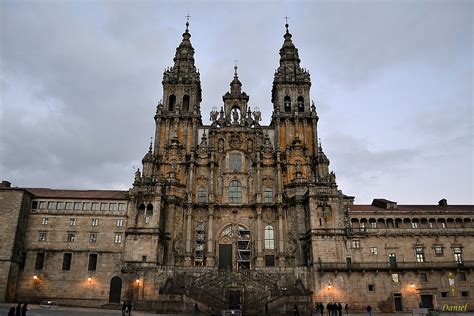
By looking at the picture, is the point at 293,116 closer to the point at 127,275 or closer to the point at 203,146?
the point at 203,146

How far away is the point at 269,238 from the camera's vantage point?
5662 centimetres

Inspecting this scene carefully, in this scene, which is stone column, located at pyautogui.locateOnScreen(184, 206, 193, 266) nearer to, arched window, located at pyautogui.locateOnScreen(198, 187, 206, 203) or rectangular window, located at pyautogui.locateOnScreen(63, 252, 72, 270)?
arched window, located at pyautogui.locateOnScreen(198, 187, 206, 203)

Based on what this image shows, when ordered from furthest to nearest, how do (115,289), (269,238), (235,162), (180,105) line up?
(180,105)
(235,162)
(269,238)
(115,289)

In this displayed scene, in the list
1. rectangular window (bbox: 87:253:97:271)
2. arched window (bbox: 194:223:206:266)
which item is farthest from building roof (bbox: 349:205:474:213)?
rectangular window (bbox: 87:253:97:271)

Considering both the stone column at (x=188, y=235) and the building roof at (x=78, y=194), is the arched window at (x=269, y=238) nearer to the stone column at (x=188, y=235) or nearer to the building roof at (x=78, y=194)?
the stone column at (x=188, y=235)

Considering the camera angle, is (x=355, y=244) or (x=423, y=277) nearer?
(x=423, y=277)

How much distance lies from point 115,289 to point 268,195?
24.5 metres

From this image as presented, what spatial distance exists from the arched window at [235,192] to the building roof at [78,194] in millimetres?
15127

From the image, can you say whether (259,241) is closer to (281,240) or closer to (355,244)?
(281,240)

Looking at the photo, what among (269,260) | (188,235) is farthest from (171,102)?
(269,260)

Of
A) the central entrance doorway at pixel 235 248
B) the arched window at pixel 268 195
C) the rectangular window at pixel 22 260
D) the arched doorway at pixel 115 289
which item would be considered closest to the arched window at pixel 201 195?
the central entrance doorway at pixel 235 248

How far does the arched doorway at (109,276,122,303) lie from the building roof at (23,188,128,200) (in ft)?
33.8

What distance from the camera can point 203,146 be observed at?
61219 mm

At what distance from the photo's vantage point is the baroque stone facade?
4734 cm
